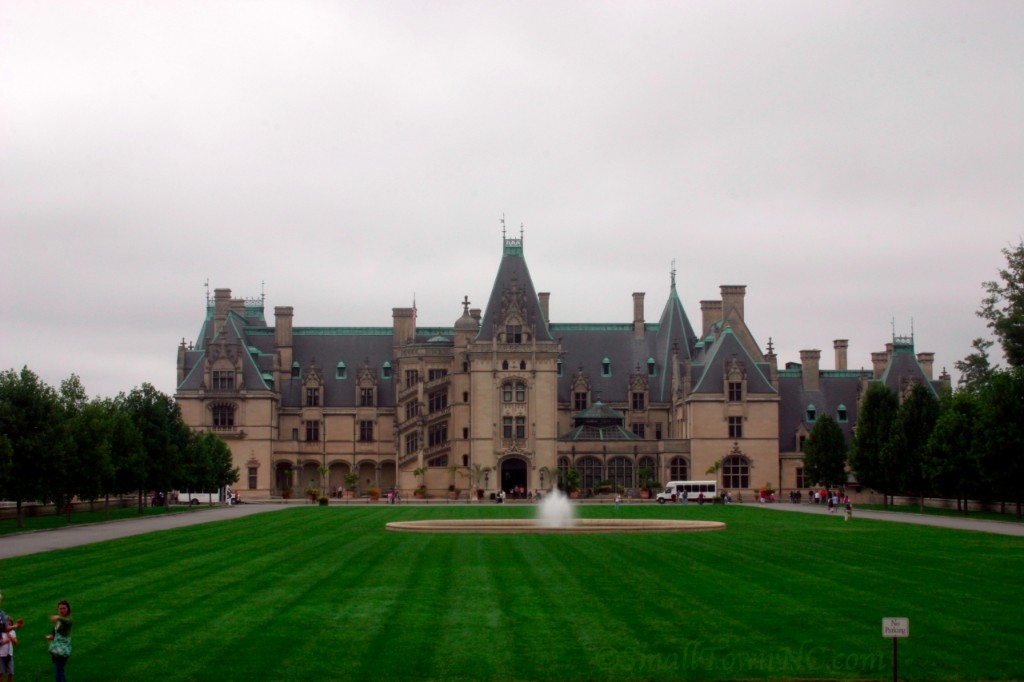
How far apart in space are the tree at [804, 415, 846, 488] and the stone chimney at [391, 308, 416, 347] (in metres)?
39.4

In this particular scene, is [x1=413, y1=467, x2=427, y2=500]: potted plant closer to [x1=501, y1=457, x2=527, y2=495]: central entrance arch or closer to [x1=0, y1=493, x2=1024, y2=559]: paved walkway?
[x1=501, y1=457, x2=527, y2=495]: central entrance arch

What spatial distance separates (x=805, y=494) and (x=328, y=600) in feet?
264

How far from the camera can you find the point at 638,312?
115m

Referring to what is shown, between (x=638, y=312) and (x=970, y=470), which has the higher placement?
(x=638, y=312)

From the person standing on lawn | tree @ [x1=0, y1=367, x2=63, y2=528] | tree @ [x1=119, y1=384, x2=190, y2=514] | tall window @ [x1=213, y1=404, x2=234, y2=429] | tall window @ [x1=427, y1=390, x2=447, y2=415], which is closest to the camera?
the person standing on lawn

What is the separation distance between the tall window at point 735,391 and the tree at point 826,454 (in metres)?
9.76

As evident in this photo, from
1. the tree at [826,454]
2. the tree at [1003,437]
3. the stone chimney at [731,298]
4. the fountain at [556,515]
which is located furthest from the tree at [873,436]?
the stone chimney at [731,298]

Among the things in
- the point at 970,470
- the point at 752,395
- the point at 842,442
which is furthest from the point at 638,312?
the point at 970,470

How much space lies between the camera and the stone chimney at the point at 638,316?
114812mm

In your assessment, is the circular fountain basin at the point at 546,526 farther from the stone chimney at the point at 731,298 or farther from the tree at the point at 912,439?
the stone chimney at the point at 731,298

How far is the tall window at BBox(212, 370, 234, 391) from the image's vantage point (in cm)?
10650

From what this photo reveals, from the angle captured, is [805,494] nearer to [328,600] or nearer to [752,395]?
[752,395]

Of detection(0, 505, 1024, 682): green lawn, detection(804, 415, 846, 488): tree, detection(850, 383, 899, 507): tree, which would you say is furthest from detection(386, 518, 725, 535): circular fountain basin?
detection(804, 415, 846, 488): tree

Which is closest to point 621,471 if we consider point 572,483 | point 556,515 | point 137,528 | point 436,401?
point 572,483
